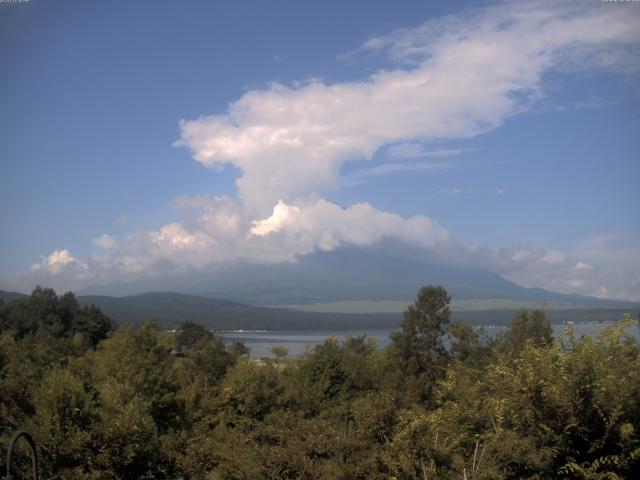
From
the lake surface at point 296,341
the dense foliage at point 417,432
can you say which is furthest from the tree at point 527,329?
the dense foliage at point 417,432

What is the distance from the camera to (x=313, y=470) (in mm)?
11469

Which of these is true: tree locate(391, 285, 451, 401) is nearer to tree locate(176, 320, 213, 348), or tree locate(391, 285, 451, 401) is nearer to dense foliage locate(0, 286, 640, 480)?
dense foliage locate(0, 286, 640, 480)

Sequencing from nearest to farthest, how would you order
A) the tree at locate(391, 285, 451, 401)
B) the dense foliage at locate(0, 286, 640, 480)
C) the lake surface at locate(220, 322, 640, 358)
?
1. the dense foliage at locate(0, 286, 640, 480)
2. the tree at locate(391, 285, 451, 401)
3. the lake surface at locate(220, 322, 640, 358)

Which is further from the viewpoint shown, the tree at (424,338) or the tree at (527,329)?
the tree at (527,329)

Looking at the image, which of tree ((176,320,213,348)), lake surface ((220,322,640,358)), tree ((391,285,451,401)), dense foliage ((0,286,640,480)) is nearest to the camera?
dense foliage ((0,286,640,480))

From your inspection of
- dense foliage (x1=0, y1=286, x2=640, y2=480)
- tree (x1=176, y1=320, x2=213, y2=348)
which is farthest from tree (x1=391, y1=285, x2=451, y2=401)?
tree (x1=176, y1=320, x2=213, y2=348)

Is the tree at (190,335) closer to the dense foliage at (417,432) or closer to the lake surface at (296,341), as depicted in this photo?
the lake surface at (296,341)

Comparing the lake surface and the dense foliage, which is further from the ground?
the dense foliage

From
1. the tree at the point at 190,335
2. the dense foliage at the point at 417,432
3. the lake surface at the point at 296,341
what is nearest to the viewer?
the dense foliage at the point at 417,432

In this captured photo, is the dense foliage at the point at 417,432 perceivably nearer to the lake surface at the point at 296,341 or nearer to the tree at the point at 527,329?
the lake surface at the point at 296,341

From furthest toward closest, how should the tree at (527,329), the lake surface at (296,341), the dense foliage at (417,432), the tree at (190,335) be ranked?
the tree at (190,335), the lake surface at (296,341), the tree at (527,329), the dense foliage at (417,432)

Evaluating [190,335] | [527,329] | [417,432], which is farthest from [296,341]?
[417,432]

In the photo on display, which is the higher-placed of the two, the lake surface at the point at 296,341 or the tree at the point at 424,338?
the tree at the point at 424,338

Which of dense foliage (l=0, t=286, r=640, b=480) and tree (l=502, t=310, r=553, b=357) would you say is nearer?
dense foliage (l=0, t=286, r=640, b=480)
